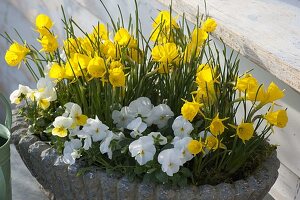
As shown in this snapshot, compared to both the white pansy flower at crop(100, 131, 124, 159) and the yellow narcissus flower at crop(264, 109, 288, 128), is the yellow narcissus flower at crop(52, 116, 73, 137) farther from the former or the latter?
the yellow narcissus flower at crop(264, 109, 288, 128)

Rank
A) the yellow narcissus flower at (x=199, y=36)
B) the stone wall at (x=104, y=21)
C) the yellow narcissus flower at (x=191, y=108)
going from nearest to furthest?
the yellow narcissus flower at (x=191, y=108)
the yellow narcissus flower at (x=199, y=36)
the stone wall at (x=104, y=21)

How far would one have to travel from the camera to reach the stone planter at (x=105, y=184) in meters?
1.05

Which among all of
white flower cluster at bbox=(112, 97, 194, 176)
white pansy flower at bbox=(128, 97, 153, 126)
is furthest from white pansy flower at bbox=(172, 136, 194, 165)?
white pansy flower at bbox=(128, 97, 153, 126)

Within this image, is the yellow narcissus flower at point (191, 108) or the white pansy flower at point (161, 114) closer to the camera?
the yellow narcissus flower at point (191, 108)

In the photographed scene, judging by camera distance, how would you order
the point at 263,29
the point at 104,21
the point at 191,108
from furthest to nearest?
the point at 104,21 < the point at 263,29 < the point at 191,108

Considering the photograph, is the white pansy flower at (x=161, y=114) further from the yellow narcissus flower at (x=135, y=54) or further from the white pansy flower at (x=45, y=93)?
the white pansy flower at (x=45, y=93)

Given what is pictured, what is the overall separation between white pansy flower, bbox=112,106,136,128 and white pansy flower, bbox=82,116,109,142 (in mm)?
44

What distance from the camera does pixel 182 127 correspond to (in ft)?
3.63

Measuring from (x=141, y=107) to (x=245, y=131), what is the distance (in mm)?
218

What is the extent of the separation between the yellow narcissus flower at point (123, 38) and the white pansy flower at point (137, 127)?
0.16m

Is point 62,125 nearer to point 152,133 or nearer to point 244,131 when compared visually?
point 152,133

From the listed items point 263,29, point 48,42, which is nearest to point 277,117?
point 263,29

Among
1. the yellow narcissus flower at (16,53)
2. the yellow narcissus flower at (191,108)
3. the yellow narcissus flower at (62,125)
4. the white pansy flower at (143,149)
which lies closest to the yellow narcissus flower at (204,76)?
the yellow narcissus flower at (191,108)

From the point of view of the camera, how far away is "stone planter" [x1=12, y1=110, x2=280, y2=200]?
105 cm
